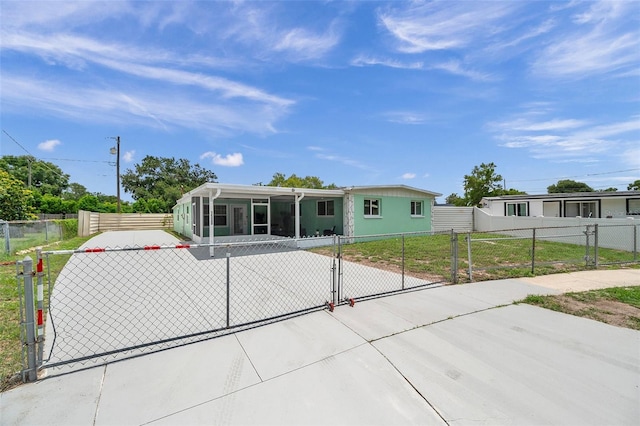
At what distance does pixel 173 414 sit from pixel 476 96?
13943 mm

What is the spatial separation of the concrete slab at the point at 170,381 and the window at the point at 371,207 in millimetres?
11953

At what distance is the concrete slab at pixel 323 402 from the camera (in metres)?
2.02

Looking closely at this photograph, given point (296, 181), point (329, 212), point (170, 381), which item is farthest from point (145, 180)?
point (170, 381)

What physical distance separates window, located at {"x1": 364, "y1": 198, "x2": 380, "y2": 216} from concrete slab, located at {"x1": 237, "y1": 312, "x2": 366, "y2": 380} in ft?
35.6

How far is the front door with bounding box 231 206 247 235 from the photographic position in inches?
624

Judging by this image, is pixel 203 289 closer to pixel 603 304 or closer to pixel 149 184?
pixel 603 304

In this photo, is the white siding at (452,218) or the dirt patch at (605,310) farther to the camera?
the white siding at (452,218)

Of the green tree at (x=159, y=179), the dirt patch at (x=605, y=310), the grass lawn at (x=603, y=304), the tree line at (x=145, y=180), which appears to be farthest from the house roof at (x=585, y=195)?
the green tree at (x=159, y=179)

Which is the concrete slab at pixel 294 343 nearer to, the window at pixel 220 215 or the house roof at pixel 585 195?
the window at pixel 220 215

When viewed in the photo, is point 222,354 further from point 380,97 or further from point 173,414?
point 380,97

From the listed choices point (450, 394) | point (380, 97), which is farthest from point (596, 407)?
point (380, 97)

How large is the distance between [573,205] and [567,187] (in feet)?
122

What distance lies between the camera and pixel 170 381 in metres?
2.52

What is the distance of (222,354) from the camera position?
3.01m
